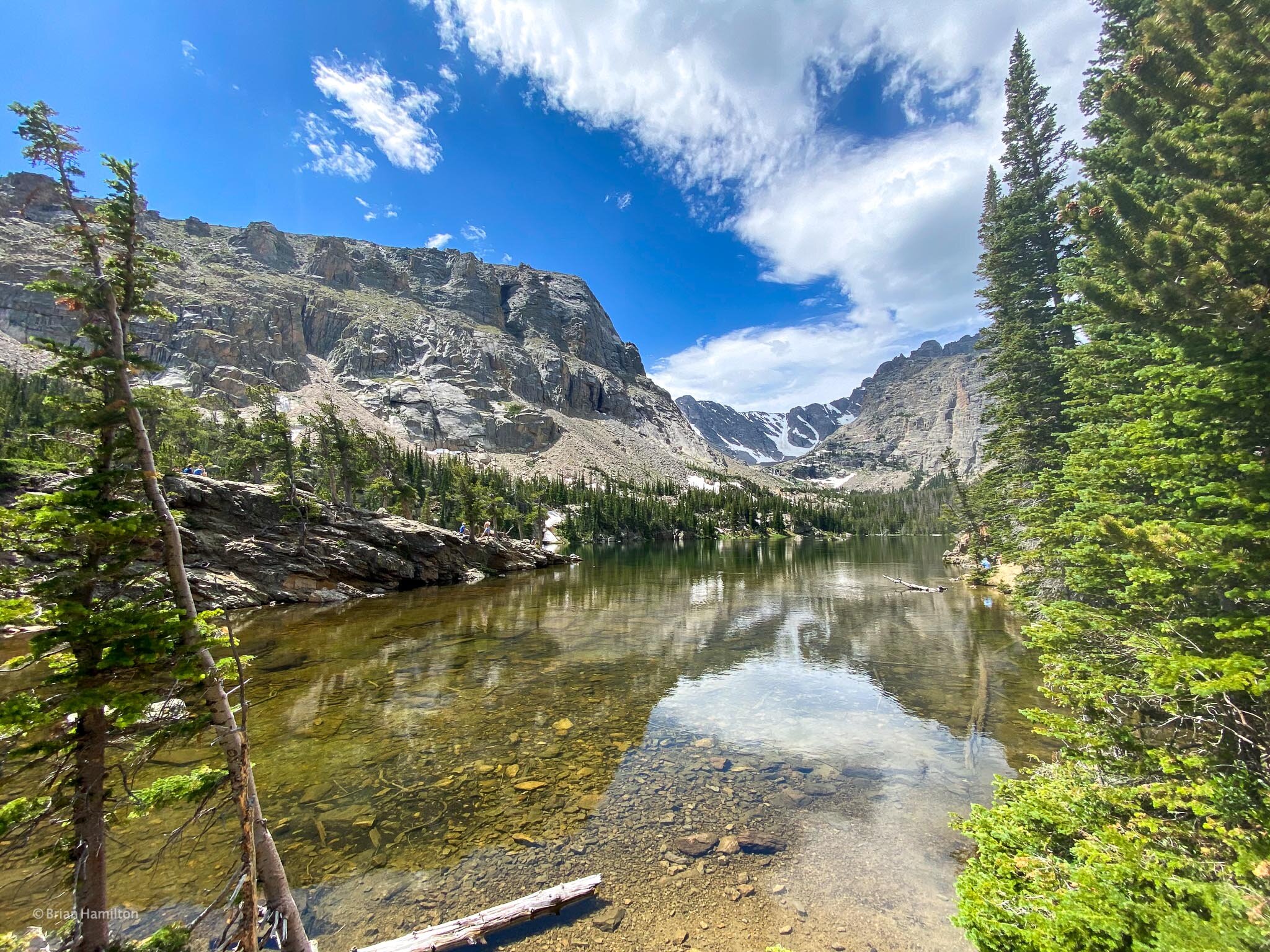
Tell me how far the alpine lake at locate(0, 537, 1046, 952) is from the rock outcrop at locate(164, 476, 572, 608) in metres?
13.3

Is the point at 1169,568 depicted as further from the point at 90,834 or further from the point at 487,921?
the point at 90,834

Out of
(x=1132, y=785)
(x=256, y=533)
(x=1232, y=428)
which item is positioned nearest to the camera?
(x=1132, y=785)

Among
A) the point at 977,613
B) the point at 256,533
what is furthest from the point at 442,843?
the point at 256,533

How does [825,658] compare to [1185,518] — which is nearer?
[1185,518]

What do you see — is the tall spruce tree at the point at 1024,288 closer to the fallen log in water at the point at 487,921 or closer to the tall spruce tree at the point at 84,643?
the fallen log in water at the point at 487,921

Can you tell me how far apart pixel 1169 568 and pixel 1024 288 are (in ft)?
76.8

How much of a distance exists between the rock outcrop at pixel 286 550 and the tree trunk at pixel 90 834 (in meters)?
30.5

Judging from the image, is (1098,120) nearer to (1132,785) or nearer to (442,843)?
(1132,785)

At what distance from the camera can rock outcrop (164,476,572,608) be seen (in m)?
34.4

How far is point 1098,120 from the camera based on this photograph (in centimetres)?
1698

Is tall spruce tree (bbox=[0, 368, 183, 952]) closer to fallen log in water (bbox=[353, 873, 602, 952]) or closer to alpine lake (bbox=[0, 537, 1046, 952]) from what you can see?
alpine lake (bbox=[0, 537, 1046, 952])

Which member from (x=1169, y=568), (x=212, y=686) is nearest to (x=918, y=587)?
(x=1169, y=568)

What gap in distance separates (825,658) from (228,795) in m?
21.3

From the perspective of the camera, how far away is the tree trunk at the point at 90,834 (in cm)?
476
